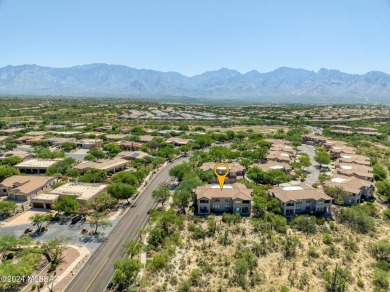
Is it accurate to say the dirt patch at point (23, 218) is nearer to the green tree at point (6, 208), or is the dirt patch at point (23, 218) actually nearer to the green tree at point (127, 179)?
the green tree at point (6, 208)

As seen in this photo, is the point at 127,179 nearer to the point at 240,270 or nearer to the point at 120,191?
the point at 120,191

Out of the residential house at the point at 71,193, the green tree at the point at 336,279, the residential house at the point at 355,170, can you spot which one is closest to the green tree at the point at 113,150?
the residential house at the point at 71,193

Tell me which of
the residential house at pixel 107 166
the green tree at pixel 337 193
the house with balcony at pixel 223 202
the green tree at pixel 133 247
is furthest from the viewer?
the residential house at pixel 107 166

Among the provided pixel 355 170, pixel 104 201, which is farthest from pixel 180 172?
pixel 355 170

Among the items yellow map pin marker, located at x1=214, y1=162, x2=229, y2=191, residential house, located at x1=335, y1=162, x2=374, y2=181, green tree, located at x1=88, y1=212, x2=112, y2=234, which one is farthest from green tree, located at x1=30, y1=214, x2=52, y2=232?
residential house, located at x1=335, y1=162, x2=374, y2=181

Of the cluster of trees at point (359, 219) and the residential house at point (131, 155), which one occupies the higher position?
the residential house at point (131, 155)

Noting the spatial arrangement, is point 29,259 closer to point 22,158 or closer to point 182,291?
point 182,291

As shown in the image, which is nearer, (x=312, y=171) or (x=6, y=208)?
(x=6, y=208)

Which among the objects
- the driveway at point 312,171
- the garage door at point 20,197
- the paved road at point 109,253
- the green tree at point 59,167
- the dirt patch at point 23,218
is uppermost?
the green tree at point 59,167

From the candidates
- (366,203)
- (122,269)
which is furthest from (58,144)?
(366,203)
